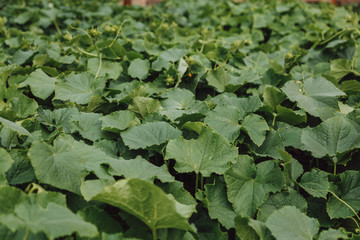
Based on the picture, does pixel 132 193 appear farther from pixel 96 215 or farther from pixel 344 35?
pixel 344 35

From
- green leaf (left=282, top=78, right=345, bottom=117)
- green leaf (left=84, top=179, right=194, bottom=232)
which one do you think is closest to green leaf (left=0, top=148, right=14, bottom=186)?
green leaf (left=84, top=179, right=194, bottom=232)

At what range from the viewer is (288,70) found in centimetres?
259

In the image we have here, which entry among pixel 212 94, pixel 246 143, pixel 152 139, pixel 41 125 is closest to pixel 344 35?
pixel 212 94

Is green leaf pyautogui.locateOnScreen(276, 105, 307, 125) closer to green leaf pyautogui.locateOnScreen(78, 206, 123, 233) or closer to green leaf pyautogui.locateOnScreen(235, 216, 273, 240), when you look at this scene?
green leaf pyautogui.locateOnScreen(235, 216, 273, 240)

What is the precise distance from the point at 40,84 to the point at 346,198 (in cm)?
183

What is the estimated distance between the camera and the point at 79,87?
83.2 inches

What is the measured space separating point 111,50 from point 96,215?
1.49 metres

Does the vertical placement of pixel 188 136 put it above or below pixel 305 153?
above

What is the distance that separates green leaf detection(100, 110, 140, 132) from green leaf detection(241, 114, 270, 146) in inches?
22.7

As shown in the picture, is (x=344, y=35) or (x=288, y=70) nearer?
(x=288, y=70)

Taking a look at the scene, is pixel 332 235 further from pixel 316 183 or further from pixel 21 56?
pixel 21 56

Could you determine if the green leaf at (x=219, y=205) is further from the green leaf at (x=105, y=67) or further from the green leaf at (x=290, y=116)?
the green leaf at (x=105, y=67)

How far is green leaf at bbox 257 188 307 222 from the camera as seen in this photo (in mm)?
1479

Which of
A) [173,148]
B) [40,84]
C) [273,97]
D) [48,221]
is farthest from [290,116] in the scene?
[40,84]
